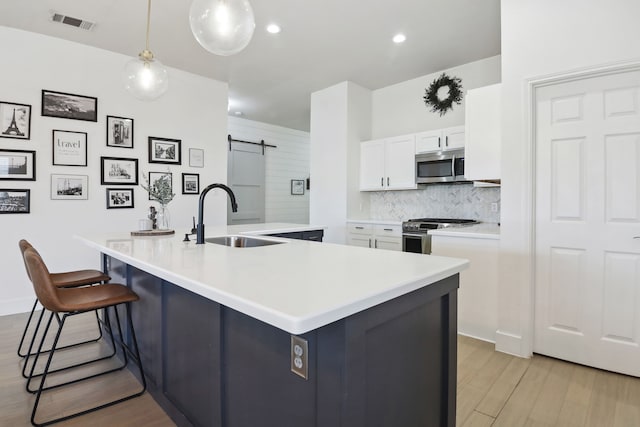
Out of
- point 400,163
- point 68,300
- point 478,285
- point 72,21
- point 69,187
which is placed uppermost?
point 72,21

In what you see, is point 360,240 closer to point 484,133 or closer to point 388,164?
point 388,164

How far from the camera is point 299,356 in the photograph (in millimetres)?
1070

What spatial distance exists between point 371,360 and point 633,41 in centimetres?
272

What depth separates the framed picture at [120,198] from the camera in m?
4.13

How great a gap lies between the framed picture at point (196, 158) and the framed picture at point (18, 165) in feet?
5.65

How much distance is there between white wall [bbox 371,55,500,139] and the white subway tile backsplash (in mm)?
885

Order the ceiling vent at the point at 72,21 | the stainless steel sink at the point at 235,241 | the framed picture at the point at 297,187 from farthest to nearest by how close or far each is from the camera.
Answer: the framed picture at the point at 297,187 → the ceiling vent at the point at 72,21 → the stainless steel sink at the point at 235,241

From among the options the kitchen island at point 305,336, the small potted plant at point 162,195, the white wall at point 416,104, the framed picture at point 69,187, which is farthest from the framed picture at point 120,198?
the white wall at point 416,104

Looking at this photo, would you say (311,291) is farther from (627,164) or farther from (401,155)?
(401,155)

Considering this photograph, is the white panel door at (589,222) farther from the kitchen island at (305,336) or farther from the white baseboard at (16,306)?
the white baseboard at (16,306)

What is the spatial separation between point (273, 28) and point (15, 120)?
283 cm

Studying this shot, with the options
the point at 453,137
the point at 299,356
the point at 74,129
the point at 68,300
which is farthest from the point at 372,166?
the point at 299,356

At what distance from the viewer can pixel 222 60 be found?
436 centimetres

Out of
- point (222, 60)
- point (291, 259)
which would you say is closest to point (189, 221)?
point (222, 60)
